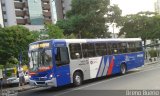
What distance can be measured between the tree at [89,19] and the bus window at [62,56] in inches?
1093

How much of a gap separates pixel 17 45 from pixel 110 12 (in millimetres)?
18617

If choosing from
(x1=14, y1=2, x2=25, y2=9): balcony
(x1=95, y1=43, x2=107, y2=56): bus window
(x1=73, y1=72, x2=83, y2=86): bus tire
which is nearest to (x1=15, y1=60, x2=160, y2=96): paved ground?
(x1=73, y1=72, x2=83, y2=86): bus tire

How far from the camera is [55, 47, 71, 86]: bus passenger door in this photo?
17.4 metres

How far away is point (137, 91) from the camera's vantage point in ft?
44.4

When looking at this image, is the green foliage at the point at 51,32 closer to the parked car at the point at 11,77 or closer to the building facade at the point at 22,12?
the parked car at the point at 11,77

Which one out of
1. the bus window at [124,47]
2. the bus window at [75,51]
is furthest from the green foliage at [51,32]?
the bus window at [75,51]

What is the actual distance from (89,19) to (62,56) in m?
29.1

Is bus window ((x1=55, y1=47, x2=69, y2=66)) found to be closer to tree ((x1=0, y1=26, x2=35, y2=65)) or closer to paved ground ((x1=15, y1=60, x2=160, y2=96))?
paved ground ((x1=15, y1=60, x2=160, y2=96))

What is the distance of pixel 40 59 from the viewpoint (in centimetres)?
1767

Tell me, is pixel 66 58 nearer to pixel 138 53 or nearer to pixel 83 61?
pixel 83 61

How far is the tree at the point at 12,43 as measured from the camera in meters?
30.3

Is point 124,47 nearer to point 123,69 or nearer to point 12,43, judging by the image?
point 123,69

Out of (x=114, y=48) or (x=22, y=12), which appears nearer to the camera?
(x=114, y=48)

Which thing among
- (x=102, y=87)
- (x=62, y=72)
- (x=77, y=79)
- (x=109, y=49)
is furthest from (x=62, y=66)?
(x=109, y=49)
